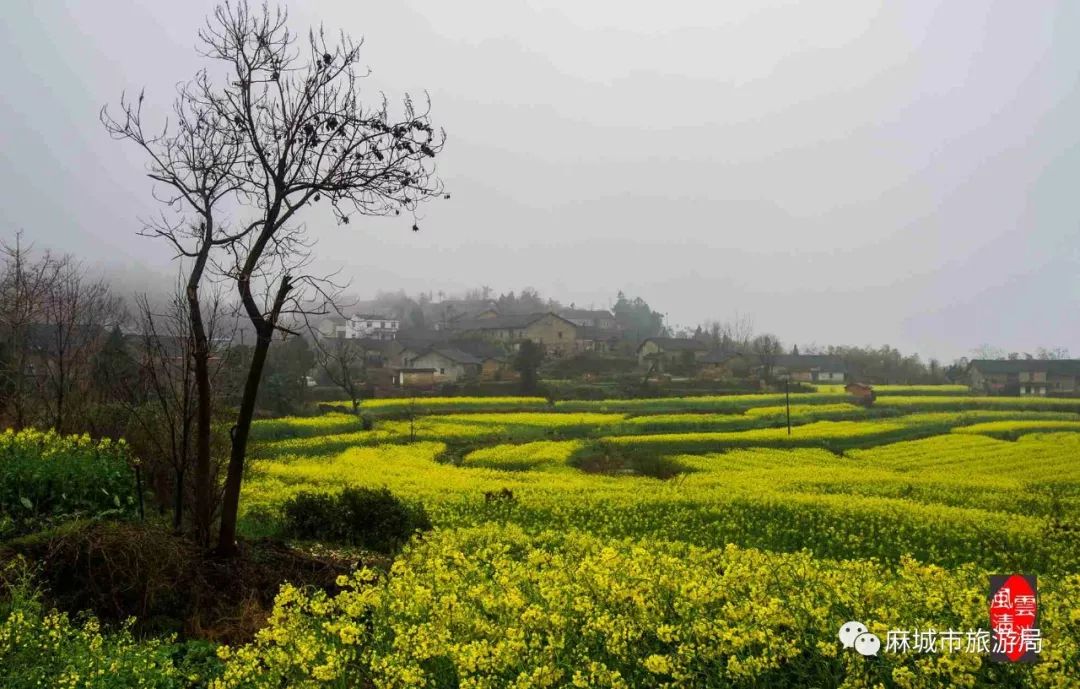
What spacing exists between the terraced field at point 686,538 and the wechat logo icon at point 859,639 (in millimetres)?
42

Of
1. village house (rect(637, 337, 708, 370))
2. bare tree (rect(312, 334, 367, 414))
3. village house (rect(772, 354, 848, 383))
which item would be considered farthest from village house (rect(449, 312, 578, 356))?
village house (rect(772, 354, 848, 383))

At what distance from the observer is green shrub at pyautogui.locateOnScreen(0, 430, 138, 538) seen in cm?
665

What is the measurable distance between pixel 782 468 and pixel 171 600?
1425 centimetres

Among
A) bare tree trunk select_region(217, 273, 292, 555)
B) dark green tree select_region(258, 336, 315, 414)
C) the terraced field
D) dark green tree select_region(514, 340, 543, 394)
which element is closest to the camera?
the terraced field

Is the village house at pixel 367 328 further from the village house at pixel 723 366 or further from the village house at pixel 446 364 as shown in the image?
the village house at pixel 723 366

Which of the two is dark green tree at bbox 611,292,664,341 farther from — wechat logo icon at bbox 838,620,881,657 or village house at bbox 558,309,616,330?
wechat logo icon at bbox 838,620,881,657

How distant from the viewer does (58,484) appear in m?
7.00

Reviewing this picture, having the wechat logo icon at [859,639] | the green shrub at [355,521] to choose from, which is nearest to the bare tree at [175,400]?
the green shrub at [355,521]

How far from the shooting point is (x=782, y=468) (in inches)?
663

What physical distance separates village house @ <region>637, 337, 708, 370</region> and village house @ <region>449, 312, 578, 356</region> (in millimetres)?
4325

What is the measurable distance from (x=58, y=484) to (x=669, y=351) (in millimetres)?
37355

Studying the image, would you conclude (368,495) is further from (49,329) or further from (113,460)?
(49,329)

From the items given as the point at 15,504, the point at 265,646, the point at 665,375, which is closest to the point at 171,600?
the point at 265,646

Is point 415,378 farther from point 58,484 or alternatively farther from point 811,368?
point 58,484
